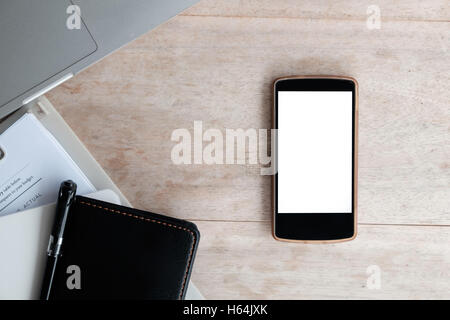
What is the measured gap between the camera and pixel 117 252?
538 mm

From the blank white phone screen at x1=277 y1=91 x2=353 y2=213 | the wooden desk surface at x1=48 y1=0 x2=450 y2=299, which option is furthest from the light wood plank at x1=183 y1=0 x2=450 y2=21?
the blank white phone screen at x1=277 y1=91 x2=353 y2=213

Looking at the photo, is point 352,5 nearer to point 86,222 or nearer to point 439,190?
point 439,190

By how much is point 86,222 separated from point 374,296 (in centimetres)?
44

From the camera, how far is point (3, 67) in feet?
1.59

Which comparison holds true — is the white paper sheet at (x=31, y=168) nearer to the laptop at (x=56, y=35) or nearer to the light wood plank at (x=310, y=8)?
the laptop at (x=56, y=35)

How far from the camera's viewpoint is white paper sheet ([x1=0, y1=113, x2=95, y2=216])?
0.54 metres

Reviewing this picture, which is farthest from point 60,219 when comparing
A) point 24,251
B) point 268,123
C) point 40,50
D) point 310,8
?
point 310,8

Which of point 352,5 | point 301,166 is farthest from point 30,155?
point 352,5

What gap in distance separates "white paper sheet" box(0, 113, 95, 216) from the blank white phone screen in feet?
0.96

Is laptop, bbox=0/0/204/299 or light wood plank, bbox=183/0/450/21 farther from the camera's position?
light wood plank, bbox=183/0/450/21

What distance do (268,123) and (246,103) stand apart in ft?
0.14

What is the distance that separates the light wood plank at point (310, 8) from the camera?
582 mm

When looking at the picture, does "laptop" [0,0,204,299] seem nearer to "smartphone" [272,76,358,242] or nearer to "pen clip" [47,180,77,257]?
"pen clip" [47,180,77,257]

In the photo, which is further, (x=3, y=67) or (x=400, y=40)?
(x=400, y=40)
